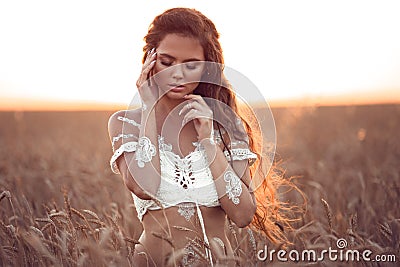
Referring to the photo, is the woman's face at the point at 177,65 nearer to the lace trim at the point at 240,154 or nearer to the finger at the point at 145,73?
the finger at the point at 145,73

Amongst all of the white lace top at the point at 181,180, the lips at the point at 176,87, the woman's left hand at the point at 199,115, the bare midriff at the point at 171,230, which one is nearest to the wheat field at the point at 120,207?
the bare midriff at the point at 171,230

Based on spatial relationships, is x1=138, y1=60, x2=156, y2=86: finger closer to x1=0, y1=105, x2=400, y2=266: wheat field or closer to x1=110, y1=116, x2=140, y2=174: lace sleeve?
x1=110, y1=116, x2=140, y2=174: lace sleeve

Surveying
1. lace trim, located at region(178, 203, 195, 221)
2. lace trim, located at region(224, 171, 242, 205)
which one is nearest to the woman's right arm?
lace trim, located at region(178, 203, 195, 221)

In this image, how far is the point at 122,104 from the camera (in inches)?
137

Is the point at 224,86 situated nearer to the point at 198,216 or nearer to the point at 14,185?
the point at 198,216

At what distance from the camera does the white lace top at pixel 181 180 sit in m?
2.61

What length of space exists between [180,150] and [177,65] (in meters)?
0.38

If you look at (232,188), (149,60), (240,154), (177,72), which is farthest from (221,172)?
(149,60)

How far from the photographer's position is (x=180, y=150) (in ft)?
8.85

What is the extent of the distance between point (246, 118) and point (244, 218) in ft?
1.96

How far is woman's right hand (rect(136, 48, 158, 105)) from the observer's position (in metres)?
2.57

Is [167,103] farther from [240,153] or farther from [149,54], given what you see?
[240,153]

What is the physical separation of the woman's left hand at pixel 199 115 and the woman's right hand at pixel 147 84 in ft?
0.47

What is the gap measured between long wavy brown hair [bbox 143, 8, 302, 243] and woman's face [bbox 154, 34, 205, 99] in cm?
5
